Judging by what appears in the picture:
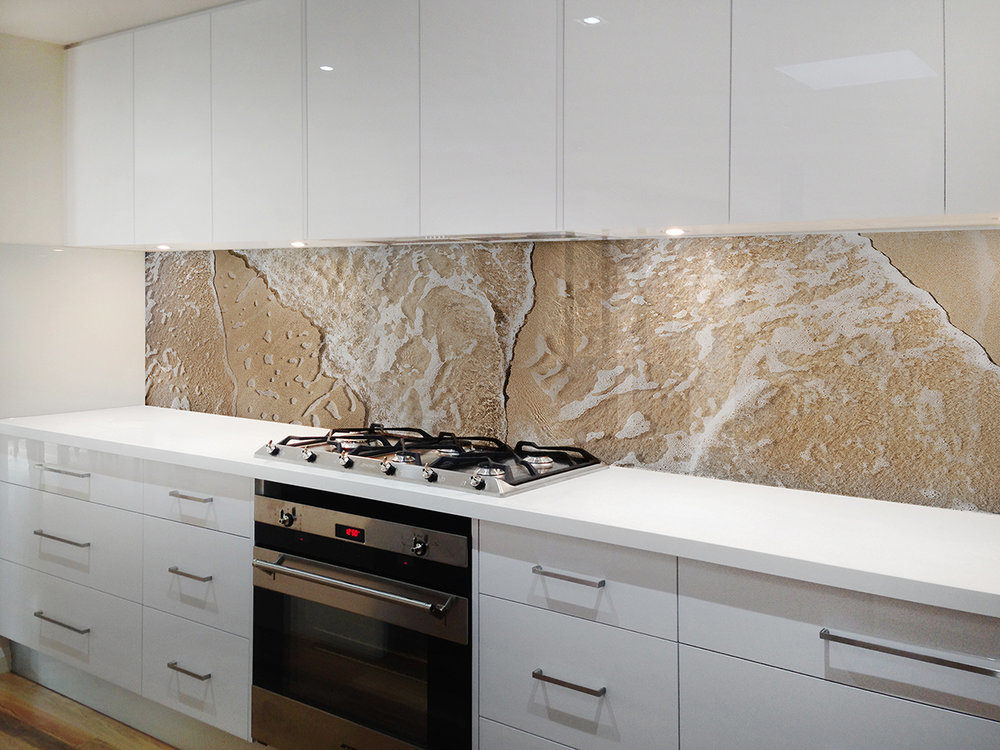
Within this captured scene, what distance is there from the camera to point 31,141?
3.26 m

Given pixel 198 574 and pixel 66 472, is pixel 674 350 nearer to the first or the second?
pixel 198 574

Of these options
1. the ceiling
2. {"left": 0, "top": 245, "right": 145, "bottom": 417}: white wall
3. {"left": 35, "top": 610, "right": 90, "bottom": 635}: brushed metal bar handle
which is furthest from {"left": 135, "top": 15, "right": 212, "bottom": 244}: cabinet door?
{"left": 35, "top": 610, "right": 90, "bottom": 635}: brushed metal bar handle

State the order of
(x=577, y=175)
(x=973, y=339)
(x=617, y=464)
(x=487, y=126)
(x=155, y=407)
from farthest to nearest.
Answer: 1. (x=155, y=407)
2. (x=617, y=464)
3. (x=487, y=126)
4. (x=577, y=175)
5. (x=973, y=339)

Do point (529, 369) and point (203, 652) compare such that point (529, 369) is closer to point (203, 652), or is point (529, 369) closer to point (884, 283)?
point (884, 283)

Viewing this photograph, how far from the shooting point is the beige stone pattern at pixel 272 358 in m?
3.13

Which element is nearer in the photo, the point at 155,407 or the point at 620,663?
the point at 620,663

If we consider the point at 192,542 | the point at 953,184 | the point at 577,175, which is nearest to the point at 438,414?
the point at 192,542

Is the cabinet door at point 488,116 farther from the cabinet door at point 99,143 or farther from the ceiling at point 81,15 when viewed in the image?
the cabinet door at point 99,143

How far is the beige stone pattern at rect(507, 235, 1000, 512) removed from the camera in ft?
6.52

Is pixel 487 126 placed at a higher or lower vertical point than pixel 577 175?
higher

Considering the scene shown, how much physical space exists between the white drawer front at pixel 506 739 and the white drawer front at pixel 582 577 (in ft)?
1.03

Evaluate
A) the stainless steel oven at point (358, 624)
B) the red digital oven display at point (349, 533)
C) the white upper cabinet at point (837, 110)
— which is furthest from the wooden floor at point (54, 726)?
the white upper cabinet at point (837, 110)

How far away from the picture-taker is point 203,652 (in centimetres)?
260

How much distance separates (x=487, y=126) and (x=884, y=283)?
42.1 inches
